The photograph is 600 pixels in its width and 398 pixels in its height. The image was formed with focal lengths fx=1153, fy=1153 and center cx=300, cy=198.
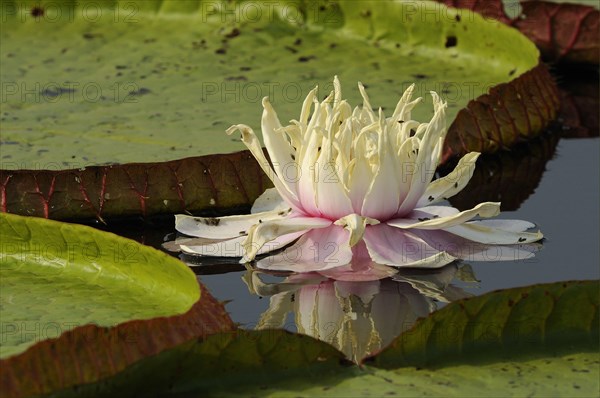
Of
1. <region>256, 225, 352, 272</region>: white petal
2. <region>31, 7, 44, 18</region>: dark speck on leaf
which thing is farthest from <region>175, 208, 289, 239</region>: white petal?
<region>31, 7, 44, 18</region>: dark speck on leaf

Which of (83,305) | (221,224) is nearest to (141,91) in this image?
(221,224)

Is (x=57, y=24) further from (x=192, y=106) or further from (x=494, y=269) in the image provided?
(x=494, y=269)

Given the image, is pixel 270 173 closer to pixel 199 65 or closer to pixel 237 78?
pixel 237 78

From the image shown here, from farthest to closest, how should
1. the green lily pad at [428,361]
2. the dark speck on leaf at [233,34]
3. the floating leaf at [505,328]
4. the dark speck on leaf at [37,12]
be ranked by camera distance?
the dark speck on leaf at [37,12], the dark speck on leaf at [233,34], the floating leaf at [505,328], the green lily pad at [428,361]

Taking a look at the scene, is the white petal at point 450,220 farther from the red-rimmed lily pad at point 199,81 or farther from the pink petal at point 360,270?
the red-rimmed lily pad at point 199,81

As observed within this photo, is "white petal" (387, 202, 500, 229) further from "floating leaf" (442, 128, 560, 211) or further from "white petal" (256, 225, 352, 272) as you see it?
"floating leaf" (442, 128, 560, 211)

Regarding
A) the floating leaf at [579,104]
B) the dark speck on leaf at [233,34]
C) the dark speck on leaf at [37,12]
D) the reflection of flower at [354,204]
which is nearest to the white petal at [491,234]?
the reflection of flower at [354,204]

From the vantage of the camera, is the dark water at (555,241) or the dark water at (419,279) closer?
the dark water at (419,279)
